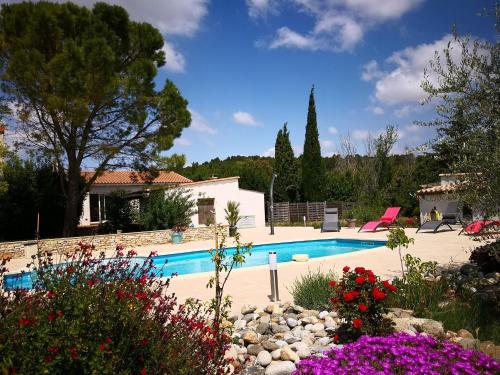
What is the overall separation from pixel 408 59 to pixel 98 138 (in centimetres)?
1414

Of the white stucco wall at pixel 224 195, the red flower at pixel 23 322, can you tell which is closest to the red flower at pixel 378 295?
the red flower at pixel 23 322

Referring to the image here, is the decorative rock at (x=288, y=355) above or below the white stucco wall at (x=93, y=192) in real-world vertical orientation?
below

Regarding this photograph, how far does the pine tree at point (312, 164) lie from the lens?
28781mm

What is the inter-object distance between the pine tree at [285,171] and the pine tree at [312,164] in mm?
2385

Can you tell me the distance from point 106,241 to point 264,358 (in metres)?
14.3

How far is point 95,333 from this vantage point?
7.22 ft

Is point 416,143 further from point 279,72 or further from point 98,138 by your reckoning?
point 98,138

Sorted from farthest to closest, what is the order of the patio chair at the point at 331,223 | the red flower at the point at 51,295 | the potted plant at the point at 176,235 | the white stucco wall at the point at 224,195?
the white stucco wall at the point at 224,195 → the patio chair at the point at 331,223 → the potted plant at the point at 176,235 → the red flower at the point at 51,295

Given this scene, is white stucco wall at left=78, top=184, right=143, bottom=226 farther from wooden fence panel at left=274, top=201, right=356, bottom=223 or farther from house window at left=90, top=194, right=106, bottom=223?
wooden fence panel at left=274, top=201, right=356, bottom=223

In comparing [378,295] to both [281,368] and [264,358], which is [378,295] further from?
[264,358]

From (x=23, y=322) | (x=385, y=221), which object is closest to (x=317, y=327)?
(x=23, y=322)

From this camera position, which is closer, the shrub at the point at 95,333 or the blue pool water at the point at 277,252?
the shrub at the point at 95,333

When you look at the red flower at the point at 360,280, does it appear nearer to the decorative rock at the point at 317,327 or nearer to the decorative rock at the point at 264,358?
the decorative rock at the point at 317,327

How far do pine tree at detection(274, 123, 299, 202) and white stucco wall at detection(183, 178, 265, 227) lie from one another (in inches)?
165
